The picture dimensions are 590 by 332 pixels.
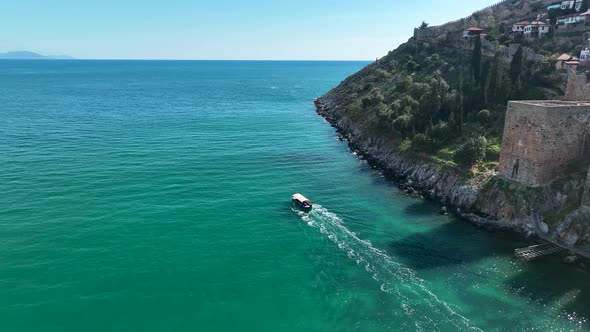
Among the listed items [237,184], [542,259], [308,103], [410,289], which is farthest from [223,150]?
[308,103]

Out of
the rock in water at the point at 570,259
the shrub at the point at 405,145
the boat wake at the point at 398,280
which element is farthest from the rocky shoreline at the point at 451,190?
the boat wake at the point at 398,280

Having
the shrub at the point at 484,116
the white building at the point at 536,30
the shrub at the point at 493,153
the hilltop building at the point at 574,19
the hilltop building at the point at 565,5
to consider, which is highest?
the hilltop building at the point at 565,5

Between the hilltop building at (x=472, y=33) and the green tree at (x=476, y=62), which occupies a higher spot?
the hilltop building at (x=472, y=33)

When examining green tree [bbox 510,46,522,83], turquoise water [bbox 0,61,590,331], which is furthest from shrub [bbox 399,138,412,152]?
green tree [bbox 510,46,522,83]

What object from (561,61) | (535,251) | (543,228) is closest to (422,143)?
(543,228)

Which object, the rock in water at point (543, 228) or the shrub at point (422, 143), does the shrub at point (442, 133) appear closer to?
the shrub at point (422, 143)

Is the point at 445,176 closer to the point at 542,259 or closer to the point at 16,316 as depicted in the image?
the point at 542,259

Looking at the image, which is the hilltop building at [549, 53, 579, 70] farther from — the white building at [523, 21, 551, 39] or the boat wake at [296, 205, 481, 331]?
the boat wake at [296, 205, 481, 331]
